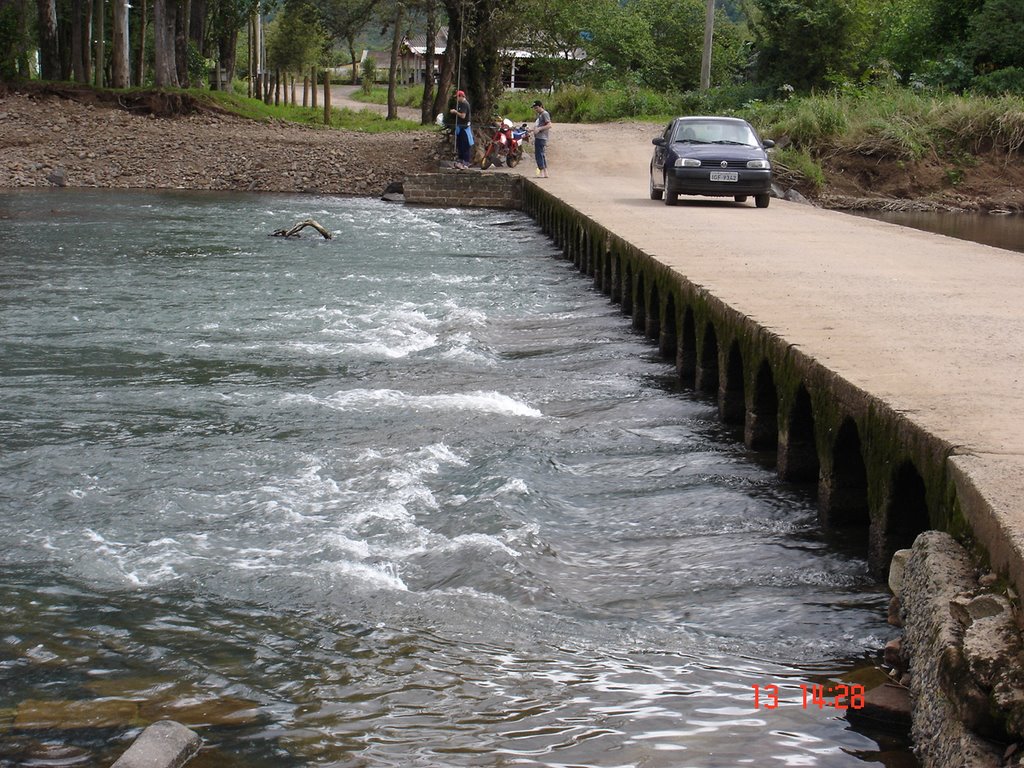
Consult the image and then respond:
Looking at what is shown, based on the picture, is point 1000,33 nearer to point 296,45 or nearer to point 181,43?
point 181,43

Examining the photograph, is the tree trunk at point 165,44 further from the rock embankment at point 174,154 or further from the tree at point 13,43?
the tree at point 13,43

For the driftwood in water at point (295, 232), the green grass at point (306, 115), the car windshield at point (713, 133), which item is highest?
the green grass at point (306, 115)

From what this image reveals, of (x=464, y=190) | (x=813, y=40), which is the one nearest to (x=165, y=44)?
(x=464, y=190)

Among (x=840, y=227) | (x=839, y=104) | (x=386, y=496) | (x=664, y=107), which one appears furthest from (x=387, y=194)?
(x=386, y=496)

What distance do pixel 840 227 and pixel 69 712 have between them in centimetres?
1603

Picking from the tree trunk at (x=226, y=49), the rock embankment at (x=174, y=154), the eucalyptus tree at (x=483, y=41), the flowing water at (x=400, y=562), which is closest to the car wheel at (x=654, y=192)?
the rock embankment at (x=174, y=154)

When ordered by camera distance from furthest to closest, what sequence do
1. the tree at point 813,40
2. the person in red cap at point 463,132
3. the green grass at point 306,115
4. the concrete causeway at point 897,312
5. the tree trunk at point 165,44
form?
the green grass at point 306,115 < the tree at point 813,40 < the tree trunk at point 165,44 < the person in red cap at point 463,132 < the concrete causeway at point 897,312

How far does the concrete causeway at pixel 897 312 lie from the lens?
5.50 meters

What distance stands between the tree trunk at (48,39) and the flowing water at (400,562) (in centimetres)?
3353

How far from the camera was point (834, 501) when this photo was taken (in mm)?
7543

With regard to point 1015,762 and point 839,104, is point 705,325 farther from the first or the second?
point 839,104

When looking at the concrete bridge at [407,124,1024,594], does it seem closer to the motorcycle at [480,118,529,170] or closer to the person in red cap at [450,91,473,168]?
the person in red cap at [450,91,473,168]

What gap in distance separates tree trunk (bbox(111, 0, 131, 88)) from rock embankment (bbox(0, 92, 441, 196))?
2.91 m
